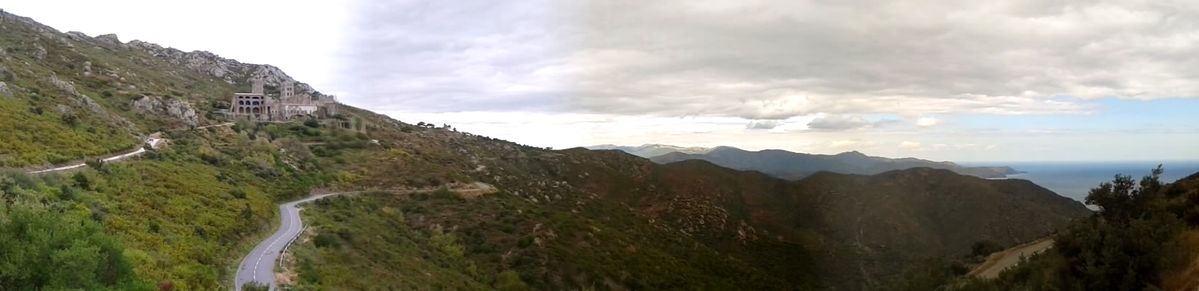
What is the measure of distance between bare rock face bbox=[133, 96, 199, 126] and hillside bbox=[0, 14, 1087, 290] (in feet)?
0.80

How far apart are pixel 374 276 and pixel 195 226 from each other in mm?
6363

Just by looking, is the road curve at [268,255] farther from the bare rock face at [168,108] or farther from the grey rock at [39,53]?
the grey rock at [39,53]

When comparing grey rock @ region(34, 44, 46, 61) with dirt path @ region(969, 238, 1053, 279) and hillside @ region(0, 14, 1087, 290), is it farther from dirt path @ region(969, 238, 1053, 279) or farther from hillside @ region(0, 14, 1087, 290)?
dirt path @ region(969, 238, 1053, 279)

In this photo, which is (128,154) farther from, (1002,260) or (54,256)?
(1002,260)

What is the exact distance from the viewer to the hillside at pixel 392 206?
17.5 m

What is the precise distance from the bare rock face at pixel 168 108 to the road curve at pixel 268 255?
31.1 meters

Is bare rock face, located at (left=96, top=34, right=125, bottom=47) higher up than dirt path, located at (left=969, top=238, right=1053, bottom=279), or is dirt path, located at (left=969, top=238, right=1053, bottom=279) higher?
bare rock face, located at (left=96, top=34, right=125, bottom=47)

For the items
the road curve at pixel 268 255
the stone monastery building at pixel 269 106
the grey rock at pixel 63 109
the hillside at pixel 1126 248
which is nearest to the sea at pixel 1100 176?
the hillside at pixel 1126 248

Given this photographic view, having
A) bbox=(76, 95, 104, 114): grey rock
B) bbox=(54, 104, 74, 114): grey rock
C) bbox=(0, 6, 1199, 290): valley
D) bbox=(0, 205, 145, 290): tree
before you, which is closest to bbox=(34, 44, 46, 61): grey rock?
bbox=(0, 6, 1199, 290): valley

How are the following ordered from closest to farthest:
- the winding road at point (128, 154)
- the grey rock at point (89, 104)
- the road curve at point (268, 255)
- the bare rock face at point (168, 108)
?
the road curve at point (268, 255) → the winding road at point (128, 154) → the grey rock at point (89, 104) → the bare rock face at point (168, 108)

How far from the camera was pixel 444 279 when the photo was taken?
85.5 feet

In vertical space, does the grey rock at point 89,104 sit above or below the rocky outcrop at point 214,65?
below

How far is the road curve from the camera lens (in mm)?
17516

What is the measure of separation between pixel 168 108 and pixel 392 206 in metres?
30.2
